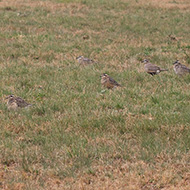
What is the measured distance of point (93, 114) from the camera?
8562mm

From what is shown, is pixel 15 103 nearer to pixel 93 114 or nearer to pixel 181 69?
pixel 93 114

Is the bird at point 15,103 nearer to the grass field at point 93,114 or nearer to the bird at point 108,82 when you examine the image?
the grass field at point 93,114

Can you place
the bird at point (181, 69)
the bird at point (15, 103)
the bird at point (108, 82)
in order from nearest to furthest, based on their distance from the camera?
1. the bird at point (15, 103)
2. the bird at point (108, 82)
3. the bird at point (181, 69)

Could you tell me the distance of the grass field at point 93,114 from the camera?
247 inches

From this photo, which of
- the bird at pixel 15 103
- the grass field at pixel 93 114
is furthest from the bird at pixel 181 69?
the bird at pixel 15 103

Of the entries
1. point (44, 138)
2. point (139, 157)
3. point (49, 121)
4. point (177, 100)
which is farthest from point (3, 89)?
point (139, 157)

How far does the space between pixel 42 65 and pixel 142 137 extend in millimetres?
6969

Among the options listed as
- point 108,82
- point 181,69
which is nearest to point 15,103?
point 108,82

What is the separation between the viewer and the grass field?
247 inches

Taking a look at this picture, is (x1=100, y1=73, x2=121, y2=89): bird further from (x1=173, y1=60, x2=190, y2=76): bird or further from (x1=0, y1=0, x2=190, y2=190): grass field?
(x1=173, y1=60, x2=190, y2=76): bird

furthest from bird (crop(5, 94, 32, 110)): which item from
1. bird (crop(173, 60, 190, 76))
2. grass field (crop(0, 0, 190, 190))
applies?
bird (crop(173, 60, 190, 76))

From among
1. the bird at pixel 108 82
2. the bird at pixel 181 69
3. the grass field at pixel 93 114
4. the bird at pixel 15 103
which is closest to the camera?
the grass field at pixel 93 114

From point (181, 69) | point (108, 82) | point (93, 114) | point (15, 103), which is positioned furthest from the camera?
point (181, 69)

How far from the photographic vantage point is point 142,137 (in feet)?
24.2
